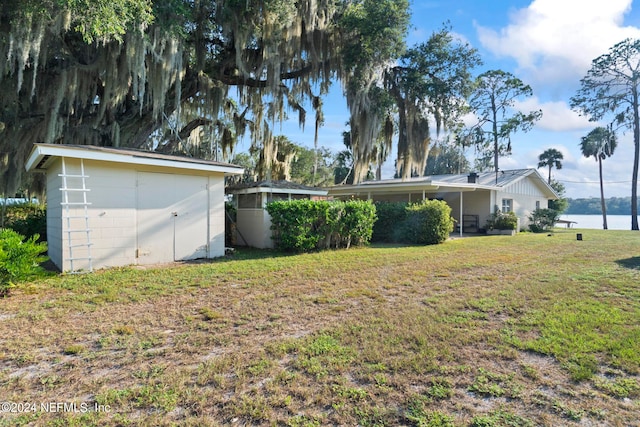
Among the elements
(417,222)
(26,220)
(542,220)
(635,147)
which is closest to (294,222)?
(417,222)

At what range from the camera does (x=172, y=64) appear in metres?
8.87

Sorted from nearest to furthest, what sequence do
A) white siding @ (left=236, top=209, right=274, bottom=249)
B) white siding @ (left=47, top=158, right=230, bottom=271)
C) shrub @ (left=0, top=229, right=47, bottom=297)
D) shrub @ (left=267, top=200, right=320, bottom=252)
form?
shrub @ (left=0, top=229, right=47, bottom=297)
white siding @ (left=47, top=158, right=230, bottom=271)
shrub @ (left=267, top=200, right=320, bottom=252)
white siding @ (left=236, top=209, right=274, bottom=249)

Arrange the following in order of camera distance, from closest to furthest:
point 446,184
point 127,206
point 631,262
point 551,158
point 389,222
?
point 127,206 < point 631,262 < point 389,222 < point 446,184 < point 551,158

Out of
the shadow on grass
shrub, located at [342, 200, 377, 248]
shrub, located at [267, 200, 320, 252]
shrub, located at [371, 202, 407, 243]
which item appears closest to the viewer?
the shadow on grass

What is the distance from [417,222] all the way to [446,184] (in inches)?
115

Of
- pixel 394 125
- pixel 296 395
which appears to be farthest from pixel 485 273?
pixel 394 125

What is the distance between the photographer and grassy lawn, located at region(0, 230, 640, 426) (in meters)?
2.17

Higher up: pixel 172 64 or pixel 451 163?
pixel 451 163

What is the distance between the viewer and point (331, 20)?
437 inches

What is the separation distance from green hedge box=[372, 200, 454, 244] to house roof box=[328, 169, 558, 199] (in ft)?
5.96

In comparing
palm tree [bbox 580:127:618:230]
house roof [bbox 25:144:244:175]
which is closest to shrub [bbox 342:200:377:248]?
house roof [bbox 25:144:244:175]

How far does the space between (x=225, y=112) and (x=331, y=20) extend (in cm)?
532

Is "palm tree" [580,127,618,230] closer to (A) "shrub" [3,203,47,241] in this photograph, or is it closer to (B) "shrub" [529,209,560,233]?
(B) "shrub" [529,209,560,233]

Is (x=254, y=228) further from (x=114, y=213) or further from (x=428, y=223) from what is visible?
(x=428, y=223)
